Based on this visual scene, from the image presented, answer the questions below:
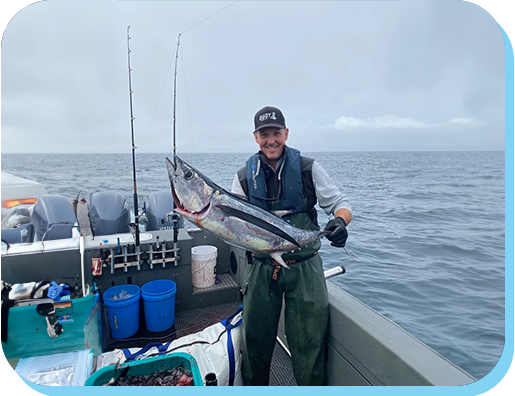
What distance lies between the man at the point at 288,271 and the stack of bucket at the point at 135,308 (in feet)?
4.51

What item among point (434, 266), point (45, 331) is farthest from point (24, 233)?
point (434, 266)

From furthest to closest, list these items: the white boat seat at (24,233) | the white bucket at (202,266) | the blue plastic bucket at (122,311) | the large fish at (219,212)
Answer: the white bucket at (202,266), the white boat seat at (24,233), the blue plastic bucket at (122,311), the large fish at (219,212)

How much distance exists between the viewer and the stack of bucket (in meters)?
3.20

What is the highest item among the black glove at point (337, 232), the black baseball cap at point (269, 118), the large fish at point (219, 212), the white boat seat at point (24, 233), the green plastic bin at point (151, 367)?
the black baseball cap at point (269, 118)

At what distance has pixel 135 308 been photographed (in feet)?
10.9

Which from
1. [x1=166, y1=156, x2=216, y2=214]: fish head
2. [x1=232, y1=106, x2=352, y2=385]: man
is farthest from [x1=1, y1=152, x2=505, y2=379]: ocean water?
[x1=232, y1=106, x2=352, y2=385]: man

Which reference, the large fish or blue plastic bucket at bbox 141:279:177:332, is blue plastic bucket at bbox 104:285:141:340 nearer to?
blue plastic bucket at bbox 141:279:177:332

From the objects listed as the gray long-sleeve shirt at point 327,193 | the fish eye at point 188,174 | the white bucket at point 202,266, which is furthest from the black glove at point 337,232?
the white bucket at point 202,266

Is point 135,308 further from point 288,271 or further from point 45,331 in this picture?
point 288,271

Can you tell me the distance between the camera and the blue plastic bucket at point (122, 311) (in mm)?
3180

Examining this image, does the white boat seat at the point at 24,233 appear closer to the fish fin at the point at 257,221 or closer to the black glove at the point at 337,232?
the fish fin at the point at 257,221

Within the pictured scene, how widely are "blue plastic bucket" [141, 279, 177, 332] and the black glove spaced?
2.17 metres

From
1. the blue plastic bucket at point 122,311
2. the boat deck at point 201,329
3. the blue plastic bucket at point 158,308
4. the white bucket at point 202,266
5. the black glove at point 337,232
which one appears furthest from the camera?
the white bucket at point 202,266

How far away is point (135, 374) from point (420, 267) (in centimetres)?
640
